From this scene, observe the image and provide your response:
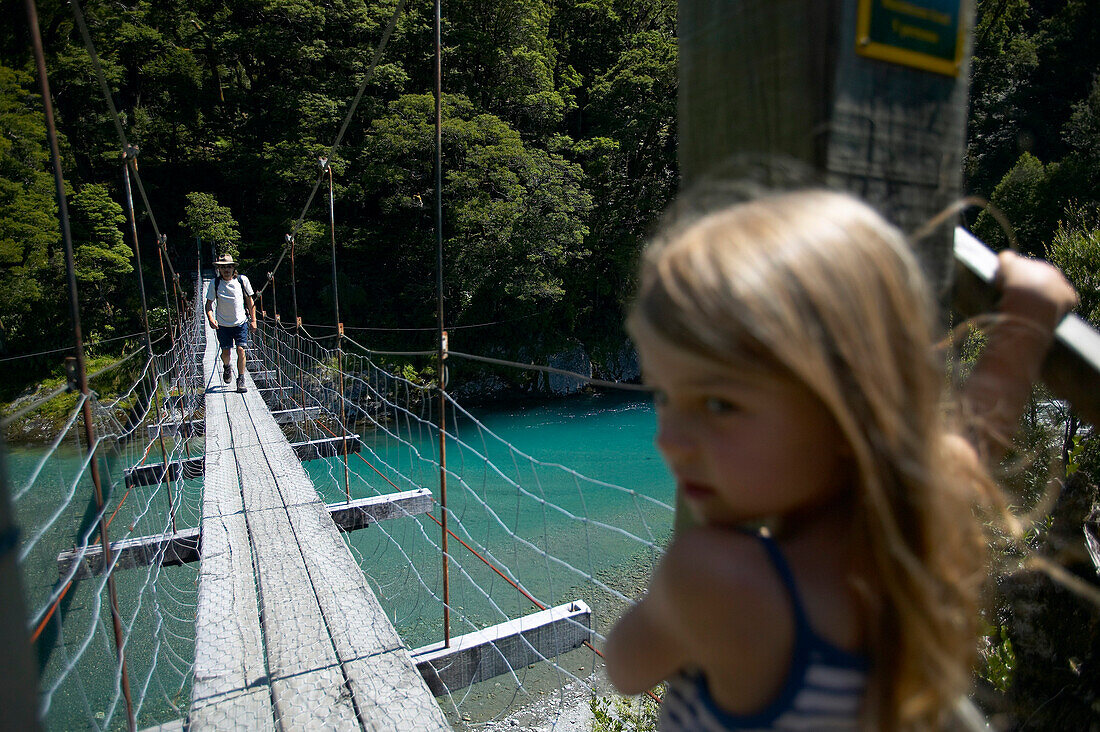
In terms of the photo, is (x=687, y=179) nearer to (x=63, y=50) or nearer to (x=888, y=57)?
(x=888, y=57)

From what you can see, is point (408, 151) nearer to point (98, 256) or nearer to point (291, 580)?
point (98, 256)

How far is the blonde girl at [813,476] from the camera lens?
0.93 feet

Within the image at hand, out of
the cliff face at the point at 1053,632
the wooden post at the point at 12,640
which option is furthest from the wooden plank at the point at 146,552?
the cliff face at the point at 1053,632

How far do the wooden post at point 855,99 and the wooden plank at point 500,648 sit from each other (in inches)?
64.5

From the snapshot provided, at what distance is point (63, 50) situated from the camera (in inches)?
519

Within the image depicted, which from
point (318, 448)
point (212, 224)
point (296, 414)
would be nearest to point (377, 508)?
point (318, 448)

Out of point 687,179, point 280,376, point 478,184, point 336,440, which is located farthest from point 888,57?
point 478,184

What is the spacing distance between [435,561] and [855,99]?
6.47 meters

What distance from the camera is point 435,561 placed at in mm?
6332

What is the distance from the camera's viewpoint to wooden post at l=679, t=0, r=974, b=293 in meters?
0.39

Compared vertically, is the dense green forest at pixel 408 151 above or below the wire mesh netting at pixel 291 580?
above

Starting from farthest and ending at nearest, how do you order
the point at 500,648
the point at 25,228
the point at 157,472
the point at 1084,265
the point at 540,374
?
the point at 540,374 → the point at 25,228 → the point at 1084,265 → the point at 157,472 → the point at 500,648

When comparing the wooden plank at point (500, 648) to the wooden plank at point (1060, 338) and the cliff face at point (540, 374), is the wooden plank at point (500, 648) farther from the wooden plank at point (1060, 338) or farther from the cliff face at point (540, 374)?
the cliff face at point (540, 374)

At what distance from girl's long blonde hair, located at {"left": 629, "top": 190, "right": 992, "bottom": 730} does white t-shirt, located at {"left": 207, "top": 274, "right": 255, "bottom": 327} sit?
4309 millimetres
